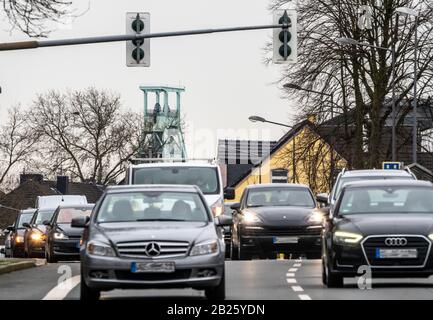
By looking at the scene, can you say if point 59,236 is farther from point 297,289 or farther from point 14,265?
point 297,289

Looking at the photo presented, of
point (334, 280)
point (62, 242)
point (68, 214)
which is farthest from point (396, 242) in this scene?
point (68, 214)

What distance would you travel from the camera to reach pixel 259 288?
72.9 ft

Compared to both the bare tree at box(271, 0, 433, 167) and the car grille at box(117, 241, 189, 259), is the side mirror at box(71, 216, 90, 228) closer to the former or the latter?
the car grille at box(117, 241, 189, 259)

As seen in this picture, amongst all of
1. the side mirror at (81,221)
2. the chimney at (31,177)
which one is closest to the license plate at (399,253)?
the side mirror at (81,221)

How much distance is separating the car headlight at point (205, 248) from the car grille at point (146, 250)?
0.10m

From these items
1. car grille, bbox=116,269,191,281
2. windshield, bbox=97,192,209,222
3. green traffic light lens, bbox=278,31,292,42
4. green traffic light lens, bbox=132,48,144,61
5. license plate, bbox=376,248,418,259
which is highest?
green traffic light lens, bbox=278,31,292,42

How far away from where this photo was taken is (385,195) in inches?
914

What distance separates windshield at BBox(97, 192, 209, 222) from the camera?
66.2 feet

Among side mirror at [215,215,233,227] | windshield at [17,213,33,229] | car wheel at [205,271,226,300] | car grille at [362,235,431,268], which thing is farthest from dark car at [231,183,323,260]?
windshield at [17,213,33,229]

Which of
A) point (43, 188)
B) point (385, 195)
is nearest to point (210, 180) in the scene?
point (385, 195)

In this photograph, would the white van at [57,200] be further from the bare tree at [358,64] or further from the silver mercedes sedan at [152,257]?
the silver mercedes sedan at [152,257]

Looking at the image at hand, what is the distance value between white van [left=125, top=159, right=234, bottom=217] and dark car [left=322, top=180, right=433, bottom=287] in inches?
535
